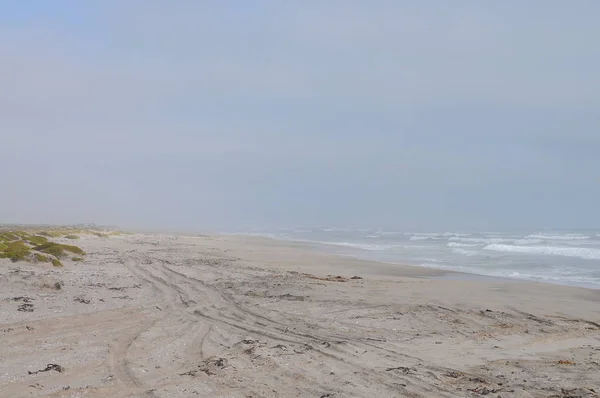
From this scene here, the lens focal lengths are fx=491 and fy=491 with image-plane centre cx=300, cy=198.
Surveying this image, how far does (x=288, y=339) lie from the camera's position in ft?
29.5

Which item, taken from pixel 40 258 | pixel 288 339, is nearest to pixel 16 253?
pixel 40 258

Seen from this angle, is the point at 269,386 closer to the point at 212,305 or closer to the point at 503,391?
the point at 503,391

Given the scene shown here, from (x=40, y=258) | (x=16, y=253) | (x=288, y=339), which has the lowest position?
(x=288, y=339)

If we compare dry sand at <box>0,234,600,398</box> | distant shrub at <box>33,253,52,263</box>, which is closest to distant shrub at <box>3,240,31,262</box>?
distant shrub at <box>33,253,52,263</box>

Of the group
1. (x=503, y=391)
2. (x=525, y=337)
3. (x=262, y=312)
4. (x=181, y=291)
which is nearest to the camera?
(x=503, y=391)

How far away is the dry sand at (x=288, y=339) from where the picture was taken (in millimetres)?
6492

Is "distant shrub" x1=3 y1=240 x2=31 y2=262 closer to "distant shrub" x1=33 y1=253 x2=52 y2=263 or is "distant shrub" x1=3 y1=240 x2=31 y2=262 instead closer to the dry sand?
"distant shrub" x1=33 y1=253 x2=52 y2=263

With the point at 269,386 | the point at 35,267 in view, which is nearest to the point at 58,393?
the point at 269,386

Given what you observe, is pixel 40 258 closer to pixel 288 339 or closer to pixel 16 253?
pixel 16 253

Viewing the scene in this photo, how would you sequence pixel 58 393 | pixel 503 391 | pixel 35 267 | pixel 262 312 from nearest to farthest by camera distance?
pixel 58 393
pixel 503 391
pixel 262 312
pixel 35 267

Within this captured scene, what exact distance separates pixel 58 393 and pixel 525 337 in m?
8.17

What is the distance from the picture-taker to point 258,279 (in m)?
17.7

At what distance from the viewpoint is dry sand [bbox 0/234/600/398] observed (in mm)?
6492

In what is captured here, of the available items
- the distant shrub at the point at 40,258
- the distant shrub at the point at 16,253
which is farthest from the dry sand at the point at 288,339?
the distant shrub at the point at 40,258
